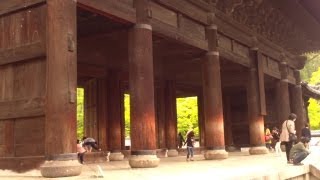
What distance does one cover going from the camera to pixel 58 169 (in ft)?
23.7

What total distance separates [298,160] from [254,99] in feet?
21.1

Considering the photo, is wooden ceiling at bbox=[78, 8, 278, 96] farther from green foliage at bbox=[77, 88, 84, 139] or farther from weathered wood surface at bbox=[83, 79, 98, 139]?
green foliage at bbox=[77, 88, 84, 139]

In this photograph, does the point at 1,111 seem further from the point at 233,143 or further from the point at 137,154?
the point at 233,143

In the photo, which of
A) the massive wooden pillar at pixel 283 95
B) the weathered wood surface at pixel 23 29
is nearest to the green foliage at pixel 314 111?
the massive wooden pillar at pixel 283 95

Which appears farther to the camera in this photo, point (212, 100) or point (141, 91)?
point (212, 100)

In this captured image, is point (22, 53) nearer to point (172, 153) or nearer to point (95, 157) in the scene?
point (95, 157)

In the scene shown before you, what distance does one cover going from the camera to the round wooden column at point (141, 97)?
9.89 meters

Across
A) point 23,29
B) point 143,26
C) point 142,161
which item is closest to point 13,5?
point 23,29

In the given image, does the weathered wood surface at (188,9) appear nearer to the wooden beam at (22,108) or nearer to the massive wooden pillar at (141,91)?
the massive wooden pillar at (141,91)

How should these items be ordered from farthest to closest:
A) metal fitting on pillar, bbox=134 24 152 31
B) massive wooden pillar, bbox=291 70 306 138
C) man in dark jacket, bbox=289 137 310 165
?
1. massive wooden pillar, bbox=291 70 306 138
2. man in dark jacket, bbox=289 137 310 165
3. metal fitting on pillar, bbox=134 24 152 31

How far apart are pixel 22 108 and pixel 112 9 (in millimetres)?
3004

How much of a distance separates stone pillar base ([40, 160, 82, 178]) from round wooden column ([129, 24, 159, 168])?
8.42 ft

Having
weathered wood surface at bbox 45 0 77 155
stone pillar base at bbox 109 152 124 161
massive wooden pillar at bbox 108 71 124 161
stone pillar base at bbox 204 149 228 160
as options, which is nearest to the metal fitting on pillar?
weathered wood surface at bbox 45 0 77 155

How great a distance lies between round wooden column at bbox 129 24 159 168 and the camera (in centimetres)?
989
